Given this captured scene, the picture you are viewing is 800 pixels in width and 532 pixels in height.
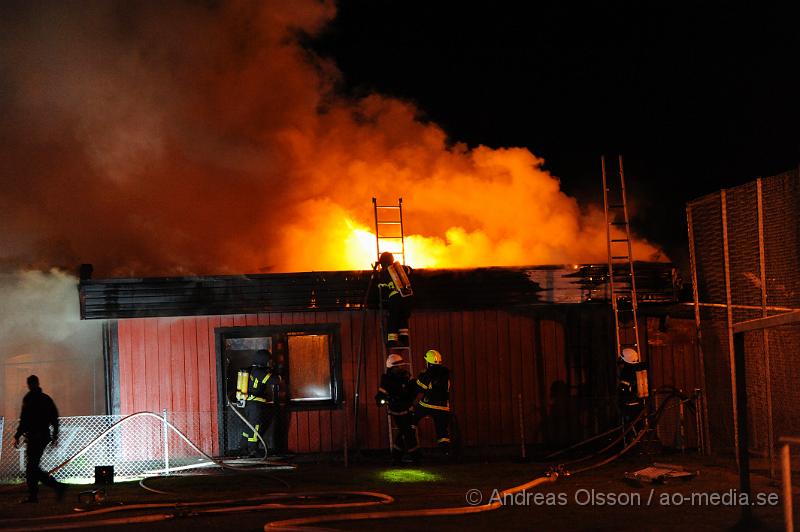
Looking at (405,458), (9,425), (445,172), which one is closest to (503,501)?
(405,458)

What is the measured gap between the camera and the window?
13219 millimetres

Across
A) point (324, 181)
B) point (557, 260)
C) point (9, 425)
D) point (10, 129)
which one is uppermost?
point (10, 129)

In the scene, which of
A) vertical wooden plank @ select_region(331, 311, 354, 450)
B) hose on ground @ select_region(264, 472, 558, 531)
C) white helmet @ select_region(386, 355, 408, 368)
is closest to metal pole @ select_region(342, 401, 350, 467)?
vertical wooden plank @ select_region(331, 311, 354, 450)

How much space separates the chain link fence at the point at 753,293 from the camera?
10.8m

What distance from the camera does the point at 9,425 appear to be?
39.9ft

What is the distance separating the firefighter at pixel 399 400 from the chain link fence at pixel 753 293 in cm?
Answer: 438

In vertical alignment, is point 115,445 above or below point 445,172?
below

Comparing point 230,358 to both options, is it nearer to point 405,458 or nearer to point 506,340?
point 405,458

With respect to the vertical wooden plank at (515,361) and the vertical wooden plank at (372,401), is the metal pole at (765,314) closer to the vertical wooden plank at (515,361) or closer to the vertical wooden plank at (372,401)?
the vertical wooden plank at (515,361)

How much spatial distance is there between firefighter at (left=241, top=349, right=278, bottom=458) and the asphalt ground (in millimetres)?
1035

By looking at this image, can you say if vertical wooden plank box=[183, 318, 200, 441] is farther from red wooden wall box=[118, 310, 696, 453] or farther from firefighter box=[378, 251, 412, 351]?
firefighter box=[378, 251, 412, 351]

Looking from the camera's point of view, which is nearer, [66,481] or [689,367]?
[66,481]

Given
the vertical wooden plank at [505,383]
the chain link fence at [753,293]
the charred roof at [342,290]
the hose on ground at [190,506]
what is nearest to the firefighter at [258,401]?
the charred roof at [342,290]

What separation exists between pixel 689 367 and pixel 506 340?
3006 mm
